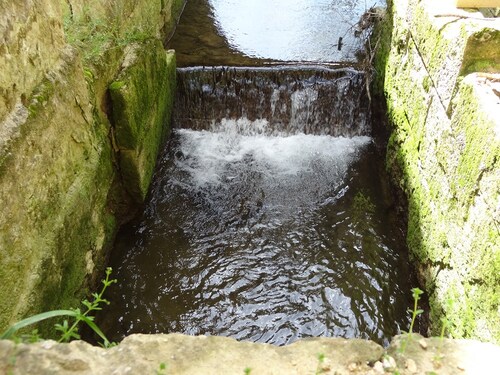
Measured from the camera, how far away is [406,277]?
3.51 m

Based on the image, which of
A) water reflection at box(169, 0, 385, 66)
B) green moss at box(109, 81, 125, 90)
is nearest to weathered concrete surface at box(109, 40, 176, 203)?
green moss at box(109, 81, 125, 90)

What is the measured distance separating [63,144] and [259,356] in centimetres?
191

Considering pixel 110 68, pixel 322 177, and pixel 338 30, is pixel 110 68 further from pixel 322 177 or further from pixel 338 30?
pixel 338 30

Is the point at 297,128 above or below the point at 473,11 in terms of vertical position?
below

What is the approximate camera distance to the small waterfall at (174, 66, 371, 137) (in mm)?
4973

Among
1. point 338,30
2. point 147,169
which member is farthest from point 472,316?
point 338,30

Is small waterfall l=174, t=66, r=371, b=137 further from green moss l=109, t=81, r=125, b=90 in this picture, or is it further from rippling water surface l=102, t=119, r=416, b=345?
green moss l=109, t=81, r=125, b=90

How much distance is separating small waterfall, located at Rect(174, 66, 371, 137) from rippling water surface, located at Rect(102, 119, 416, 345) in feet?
1.12

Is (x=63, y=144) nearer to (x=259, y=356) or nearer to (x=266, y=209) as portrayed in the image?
(x=259, y=356)

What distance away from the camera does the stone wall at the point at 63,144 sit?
211 centimetres

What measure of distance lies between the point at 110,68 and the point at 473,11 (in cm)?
291

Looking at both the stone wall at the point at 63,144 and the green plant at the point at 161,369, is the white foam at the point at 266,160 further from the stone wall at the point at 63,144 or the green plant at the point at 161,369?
the green plant at the point at 161,369

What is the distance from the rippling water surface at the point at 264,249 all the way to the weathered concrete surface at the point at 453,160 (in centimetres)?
40

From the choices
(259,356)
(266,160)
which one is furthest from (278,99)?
(259,356)
